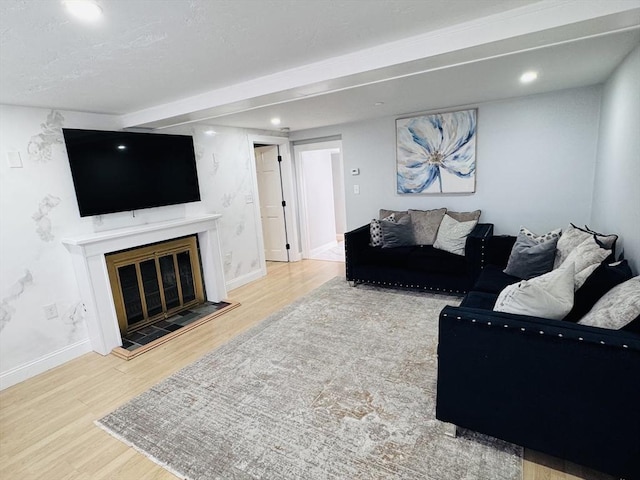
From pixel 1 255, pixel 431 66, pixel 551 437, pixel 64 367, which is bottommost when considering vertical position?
pixel 64 367

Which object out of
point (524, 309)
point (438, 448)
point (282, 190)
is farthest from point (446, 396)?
point (282, 190)

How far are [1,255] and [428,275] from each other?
3.98 m

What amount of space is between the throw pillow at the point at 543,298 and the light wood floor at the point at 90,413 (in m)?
0.75

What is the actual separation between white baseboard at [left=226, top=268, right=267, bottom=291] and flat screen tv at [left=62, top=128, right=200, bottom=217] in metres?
1.31

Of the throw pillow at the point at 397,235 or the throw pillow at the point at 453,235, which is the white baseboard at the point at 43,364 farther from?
the throw pillow at the point at 453,235

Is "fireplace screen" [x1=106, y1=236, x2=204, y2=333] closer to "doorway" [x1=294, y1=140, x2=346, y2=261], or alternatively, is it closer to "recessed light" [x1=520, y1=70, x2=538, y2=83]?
"doorway" [x1=294, y1=140, x2=346, y2=261]

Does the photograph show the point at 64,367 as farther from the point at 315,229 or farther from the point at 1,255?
the point at 315,229

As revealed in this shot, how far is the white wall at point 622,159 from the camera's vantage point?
2.23 meters

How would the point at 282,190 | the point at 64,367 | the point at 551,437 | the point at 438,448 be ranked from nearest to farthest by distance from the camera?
the point at 551,437, the point at 438,448, the point at 64,367, the point at 282,190

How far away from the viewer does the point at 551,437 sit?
5.04 ft

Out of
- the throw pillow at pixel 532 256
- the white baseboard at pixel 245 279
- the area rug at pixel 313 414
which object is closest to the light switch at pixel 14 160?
the area rug at pixel 313 414

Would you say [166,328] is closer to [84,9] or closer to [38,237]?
[38,237]

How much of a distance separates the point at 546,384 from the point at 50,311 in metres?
3.72

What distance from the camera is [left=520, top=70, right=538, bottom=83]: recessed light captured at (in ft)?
9.06
